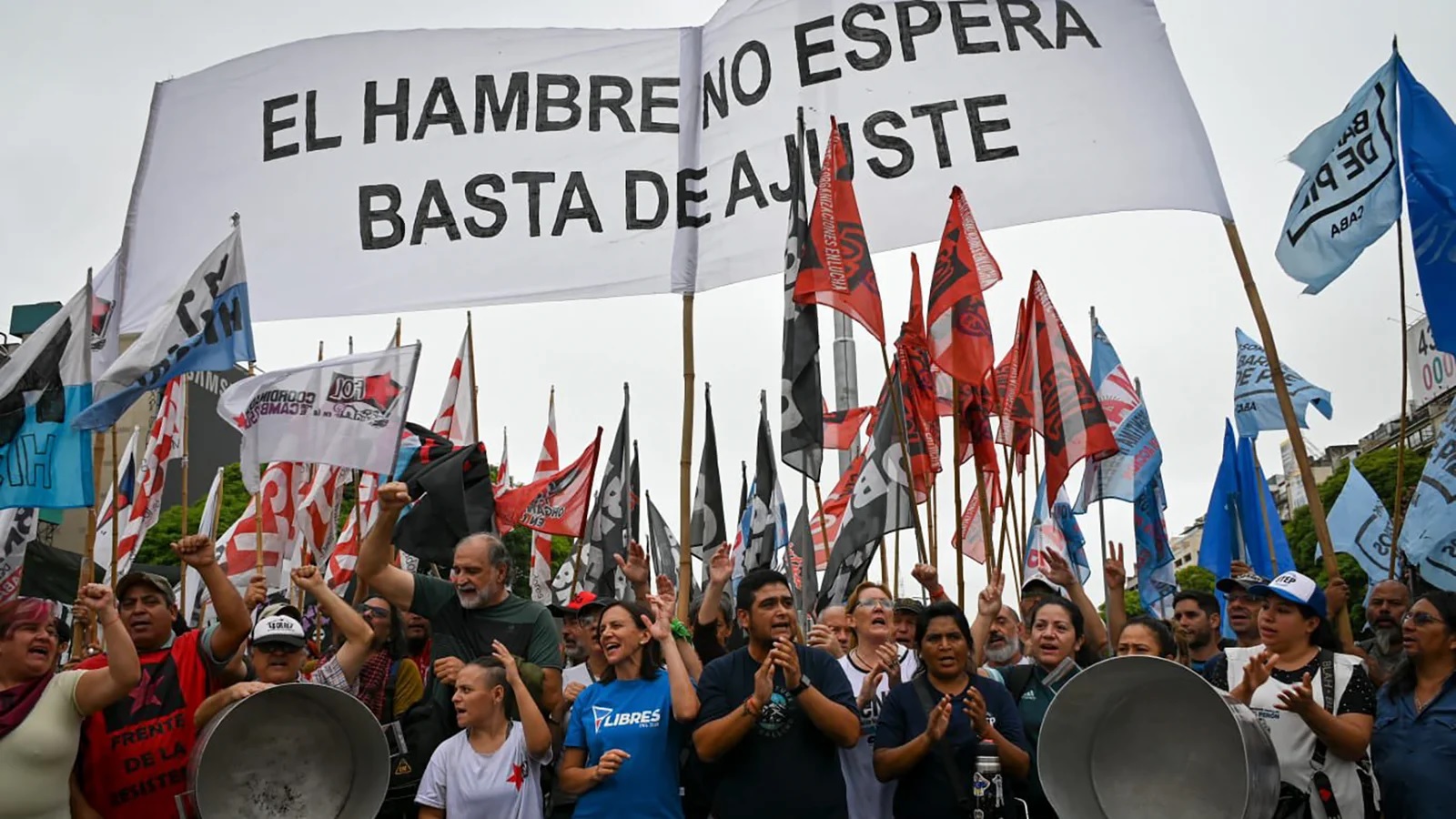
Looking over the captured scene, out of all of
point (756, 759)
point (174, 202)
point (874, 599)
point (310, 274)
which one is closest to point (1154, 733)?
point (756, 759)

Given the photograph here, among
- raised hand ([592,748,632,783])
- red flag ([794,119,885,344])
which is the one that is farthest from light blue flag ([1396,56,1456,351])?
raised hand ([592,748,632,783])

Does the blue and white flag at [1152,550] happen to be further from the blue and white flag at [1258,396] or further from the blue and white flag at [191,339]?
the blue and white flag at [191,339]

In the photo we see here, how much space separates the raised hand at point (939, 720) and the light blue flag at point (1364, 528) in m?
8.14

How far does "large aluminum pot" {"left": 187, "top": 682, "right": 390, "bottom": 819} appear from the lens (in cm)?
461

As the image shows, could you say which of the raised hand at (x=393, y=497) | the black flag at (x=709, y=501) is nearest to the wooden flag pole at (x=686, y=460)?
the raised hand at (x=393, y=497)

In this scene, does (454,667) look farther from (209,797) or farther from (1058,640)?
(1058,640)

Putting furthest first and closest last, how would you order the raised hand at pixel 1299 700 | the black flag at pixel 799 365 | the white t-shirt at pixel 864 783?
1. the black flag at pixel 799 365
2. the white t-shirt at pixel 864 783
3. the raised hand at pixel 1299 700

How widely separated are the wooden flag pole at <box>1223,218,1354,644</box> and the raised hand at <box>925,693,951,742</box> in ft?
8.32

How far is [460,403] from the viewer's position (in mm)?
14344

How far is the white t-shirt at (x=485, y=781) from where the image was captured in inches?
208

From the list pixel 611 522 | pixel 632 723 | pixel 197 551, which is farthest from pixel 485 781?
pixel 611 522

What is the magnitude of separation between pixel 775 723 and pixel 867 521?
391 centimetres

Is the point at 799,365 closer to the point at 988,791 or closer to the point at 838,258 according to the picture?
the point at 838,258

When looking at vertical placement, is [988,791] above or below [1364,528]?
below
